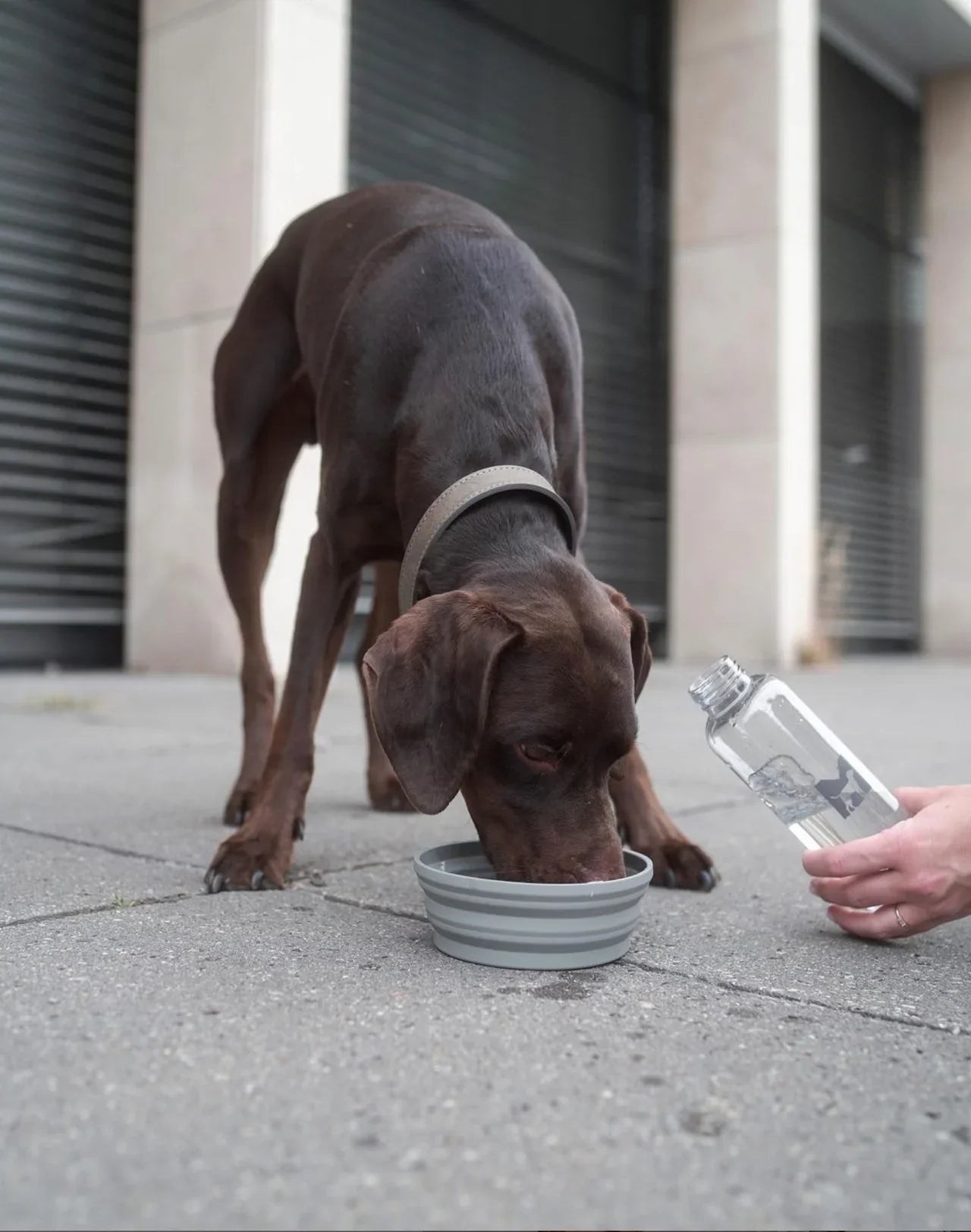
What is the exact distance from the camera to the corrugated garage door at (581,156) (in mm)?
9492

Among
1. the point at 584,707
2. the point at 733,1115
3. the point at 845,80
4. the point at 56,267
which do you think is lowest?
the point at 733,1115

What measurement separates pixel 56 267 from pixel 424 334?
18.7 ft

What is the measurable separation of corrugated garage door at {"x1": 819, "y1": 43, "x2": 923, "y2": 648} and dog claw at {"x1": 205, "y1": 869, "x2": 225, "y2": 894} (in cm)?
1138

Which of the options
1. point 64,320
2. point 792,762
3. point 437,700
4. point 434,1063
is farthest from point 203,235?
point 434,1063

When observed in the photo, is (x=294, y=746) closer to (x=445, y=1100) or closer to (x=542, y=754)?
(x=542, y=754)

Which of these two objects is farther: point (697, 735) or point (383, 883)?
point (697, 735)

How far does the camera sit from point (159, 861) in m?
2.62

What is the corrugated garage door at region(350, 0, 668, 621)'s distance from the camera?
9.49 metres

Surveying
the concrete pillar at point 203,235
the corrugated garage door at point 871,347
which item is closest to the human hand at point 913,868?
the concrete pillar at point 203,235

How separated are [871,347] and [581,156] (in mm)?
5129

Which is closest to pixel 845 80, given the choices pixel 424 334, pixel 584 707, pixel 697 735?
pixel 697 735

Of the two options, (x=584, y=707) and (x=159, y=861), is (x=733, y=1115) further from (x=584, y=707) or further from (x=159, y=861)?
(x=159, y=861)

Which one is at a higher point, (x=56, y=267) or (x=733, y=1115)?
(x=56, y=267)

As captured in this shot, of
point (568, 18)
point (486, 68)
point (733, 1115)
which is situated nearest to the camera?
point (733, 1115)
